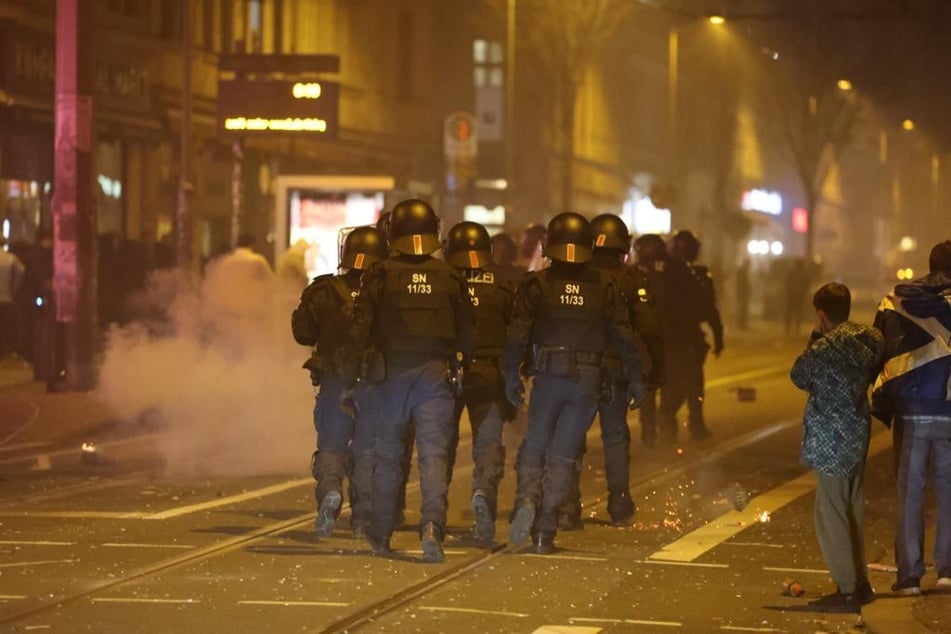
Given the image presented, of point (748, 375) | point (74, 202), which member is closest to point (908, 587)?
point (74, 202)

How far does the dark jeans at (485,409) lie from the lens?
1095 cm

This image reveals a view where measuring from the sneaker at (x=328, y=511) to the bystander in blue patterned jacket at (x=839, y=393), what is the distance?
291 centimetres

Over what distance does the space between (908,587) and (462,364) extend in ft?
8.61

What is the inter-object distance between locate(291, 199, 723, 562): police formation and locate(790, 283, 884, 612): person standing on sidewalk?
1.86 m

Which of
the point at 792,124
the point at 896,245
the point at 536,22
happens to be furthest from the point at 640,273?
the point at 896,245

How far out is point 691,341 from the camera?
16938 millimetres

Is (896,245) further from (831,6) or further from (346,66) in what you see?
(831,6)

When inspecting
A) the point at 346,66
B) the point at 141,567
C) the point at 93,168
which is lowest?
the point at 141,567

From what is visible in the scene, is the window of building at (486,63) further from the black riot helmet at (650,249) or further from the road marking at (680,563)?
the road marking at (680,563)

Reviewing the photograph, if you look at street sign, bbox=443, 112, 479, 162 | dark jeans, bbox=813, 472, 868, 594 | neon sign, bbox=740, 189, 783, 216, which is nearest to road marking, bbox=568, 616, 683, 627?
dark jeans, bbox=813, 472, 868, 594

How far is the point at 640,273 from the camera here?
11.9 m

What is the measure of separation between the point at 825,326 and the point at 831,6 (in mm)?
23016

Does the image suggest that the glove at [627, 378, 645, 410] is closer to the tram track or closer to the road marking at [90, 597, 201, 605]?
the tram track

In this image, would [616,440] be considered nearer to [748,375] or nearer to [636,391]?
[636,391]
